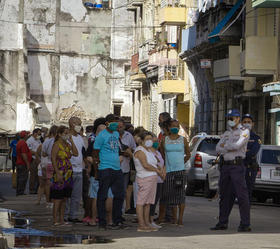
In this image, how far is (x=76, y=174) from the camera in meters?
17.2

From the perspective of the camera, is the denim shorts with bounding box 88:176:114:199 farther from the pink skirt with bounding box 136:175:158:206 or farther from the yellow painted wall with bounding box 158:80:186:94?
the yellow painted wall with bounding box 158:80:186:94

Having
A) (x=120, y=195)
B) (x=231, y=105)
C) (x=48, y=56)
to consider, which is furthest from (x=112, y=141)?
(x=48, y=56)

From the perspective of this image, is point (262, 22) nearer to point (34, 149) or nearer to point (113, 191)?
point (34, 149)

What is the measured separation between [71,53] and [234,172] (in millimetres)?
55048

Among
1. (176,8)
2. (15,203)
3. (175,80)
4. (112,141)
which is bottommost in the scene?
(15,203)

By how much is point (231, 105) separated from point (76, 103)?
2854cm

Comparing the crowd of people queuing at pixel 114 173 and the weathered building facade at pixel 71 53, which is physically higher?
the weathered building facade at pixel 71 53

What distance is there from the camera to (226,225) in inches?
620

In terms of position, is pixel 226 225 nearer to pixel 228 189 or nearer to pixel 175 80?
pixel 228 189

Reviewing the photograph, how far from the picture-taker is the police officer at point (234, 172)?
613 inches

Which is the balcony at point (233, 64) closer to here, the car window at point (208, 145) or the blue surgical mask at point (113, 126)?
the car window at point (208, 145)

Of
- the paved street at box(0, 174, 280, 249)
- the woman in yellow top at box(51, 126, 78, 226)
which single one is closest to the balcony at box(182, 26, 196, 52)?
the paved street at box(0, 174, 280, 249)

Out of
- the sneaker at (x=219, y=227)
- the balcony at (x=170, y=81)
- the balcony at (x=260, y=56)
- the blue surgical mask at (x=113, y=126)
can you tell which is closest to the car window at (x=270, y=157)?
the sneaker at (x=219, y=227)

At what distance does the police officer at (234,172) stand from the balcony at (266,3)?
60.3ft
